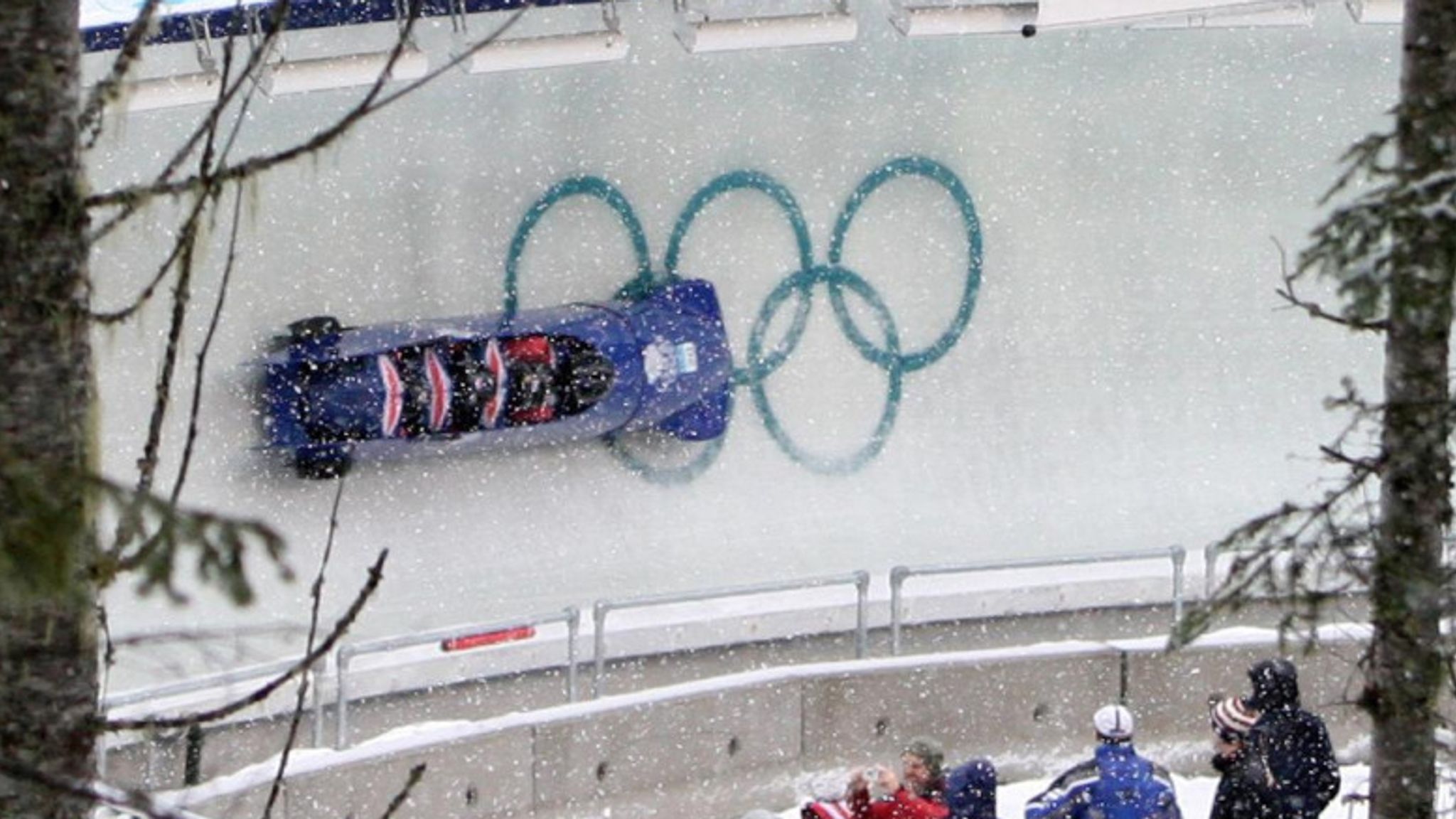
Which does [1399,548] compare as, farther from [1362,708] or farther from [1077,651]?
[1077,651]

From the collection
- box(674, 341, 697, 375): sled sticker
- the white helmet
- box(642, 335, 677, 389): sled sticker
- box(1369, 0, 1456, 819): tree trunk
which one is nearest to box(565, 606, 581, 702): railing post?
box(642, 335, 677, 389): sled sticker

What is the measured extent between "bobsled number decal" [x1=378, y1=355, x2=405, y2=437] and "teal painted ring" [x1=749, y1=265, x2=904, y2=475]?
6.95 ft

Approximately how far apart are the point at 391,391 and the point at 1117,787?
168 inches

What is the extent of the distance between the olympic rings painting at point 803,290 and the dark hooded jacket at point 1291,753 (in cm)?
469

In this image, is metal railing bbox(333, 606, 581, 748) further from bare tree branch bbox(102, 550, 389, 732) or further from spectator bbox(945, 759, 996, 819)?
bare tree branch bbox(102, 550, 389, 732)

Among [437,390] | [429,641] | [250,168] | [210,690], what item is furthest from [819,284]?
[250,168]

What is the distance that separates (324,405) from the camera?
10422mm

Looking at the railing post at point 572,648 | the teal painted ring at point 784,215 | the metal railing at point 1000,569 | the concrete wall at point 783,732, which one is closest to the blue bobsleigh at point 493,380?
the teal painted ring at point 784,215

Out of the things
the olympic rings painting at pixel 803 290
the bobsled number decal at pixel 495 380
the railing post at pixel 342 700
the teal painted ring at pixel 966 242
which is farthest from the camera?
the teal painted ring at pixel 966 242

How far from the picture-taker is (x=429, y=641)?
9125 millimetres

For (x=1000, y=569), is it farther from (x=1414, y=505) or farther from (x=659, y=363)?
(x=1414, y=505)

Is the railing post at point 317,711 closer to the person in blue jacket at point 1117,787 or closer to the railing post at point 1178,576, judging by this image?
the person in blue jacket at point 1117,787

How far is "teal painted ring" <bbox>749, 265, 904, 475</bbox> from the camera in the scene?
12.0 meters

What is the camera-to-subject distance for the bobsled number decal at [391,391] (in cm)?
1046
